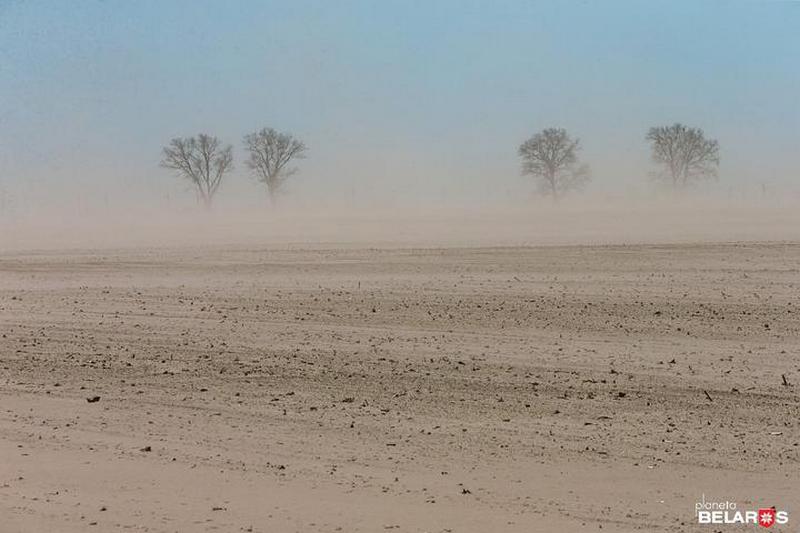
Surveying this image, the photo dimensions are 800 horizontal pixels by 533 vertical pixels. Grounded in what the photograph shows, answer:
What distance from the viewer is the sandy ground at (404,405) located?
4.93 meters

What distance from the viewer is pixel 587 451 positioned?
225 inches

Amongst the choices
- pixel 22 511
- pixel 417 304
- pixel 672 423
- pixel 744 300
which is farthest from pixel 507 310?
pixel 22 511

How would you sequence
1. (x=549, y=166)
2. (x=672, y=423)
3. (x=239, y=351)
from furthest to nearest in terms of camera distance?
1. (x=549, y=166)
2. (x=239, y=351)
3. (x=672, y=423)

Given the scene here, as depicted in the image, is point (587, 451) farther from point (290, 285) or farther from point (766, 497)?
point (290, 285)

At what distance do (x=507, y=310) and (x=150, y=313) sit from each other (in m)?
5.08

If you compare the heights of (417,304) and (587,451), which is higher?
(417,304)

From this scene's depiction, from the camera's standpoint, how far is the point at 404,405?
6.84 metres

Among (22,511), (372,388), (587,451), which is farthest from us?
(372,388)

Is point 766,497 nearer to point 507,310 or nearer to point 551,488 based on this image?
point 551,488

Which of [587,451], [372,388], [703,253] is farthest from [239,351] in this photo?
[703,253]

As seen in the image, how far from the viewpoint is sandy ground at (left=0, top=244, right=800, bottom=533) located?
4926 millimetres

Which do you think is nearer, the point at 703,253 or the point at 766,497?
the point at 766,497

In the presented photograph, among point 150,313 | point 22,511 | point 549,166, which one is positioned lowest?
point 22,511

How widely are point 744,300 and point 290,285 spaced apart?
7.17 metres
